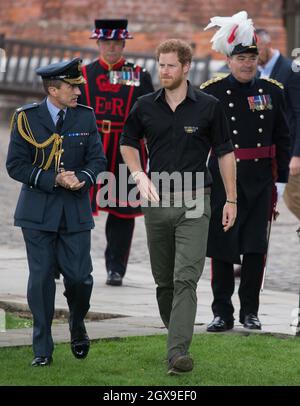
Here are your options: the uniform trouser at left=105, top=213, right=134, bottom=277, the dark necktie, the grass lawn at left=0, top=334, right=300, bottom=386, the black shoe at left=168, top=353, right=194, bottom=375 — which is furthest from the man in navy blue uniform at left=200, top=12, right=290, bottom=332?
the uniform trouser at left=105, top=213, right=134, bottom=277

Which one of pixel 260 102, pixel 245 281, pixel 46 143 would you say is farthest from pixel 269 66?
pixel 46 143

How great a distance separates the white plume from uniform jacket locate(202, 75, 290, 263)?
229mm

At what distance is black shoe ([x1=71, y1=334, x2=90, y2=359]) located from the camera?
8375 millimetres

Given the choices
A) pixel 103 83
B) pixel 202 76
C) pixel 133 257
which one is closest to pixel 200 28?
pixel 202 76

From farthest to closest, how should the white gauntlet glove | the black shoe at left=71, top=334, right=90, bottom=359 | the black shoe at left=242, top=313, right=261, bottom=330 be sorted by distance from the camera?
the black shoe at left=242, top=313, right=261, bottom=330, the black shoe at left=71, top=334, right=90, bottom=359, the white gauntlet glove

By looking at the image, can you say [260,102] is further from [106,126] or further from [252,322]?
[106,126]

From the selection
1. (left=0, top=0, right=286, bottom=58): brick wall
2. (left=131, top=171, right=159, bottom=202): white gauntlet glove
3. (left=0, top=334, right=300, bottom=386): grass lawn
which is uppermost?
(left=0, top=0, right=286, bottom=58): brick wall

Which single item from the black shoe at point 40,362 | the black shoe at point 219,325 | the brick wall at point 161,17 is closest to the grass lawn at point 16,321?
the black shoe at point 219,325

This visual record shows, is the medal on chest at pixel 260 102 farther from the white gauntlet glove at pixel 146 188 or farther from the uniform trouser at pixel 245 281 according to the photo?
the white gauntlet glove at pixel 146 188

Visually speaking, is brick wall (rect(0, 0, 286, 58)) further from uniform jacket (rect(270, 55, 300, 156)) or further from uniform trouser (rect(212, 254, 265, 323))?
uniform trouser (rect(212, 254, 265, 323))

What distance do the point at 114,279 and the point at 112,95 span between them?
1545 mm

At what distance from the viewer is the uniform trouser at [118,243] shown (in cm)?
1229
